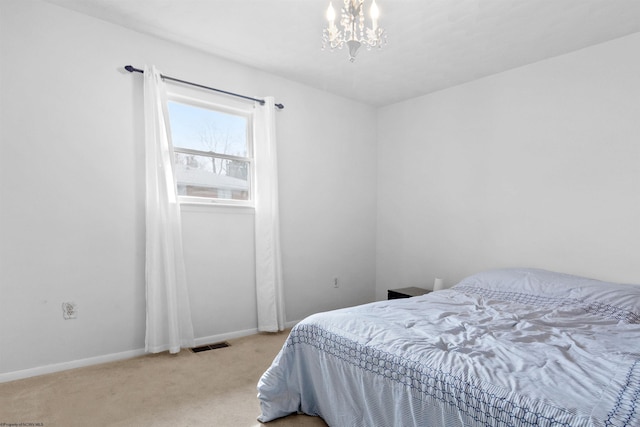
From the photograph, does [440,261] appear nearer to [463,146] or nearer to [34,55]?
[463,146]

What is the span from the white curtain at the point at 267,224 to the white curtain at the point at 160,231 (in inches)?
30.5

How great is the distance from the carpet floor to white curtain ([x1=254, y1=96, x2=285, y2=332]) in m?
0.67

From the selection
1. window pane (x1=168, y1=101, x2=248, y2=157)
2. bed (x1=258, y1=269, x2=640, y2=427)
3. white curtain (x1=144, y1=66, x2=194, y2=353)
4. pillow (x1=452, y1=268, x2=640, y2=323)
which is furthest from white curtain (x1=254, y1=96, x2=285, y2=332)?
pillow (x1=452, y1=268, x2=640, y2=323)

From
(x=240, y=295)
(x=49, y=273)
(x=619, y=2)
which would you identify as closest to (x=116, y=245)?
(x=49, y=273)

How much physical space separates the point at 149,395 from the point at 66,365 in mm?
802

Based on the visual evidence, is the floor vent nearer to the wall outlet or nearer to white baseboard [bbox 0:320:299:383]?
white baseboard [bbox 0:320:299:383]

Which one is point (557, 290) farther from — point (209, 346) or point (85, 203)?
point (85, 203)

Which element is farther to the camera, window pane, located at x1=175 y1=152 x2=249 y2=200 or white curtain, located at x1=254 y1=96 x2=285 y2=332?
white curtain, located at x1=254 y1=96 x2=285 y2=332

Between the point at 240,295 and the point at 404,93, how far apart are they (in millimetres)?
2787

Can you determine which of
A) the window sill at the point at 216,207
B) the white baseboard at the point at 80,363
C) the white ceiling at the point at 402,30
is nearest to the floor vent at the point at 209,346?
the white baseboard at the point at 80,363

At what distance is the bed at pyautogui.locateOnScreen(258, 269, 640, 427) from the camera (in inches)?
47.8

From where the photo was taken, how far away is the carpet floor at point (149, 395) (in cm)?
198

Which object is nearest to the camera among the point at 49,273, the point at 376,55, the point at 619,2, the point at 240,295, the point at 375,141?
the point at 619,2

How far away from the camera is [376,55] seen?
3.19m
